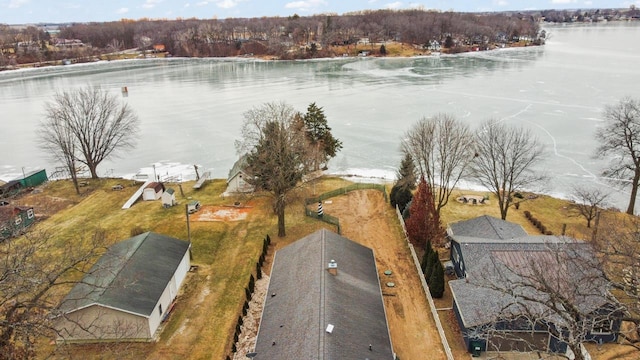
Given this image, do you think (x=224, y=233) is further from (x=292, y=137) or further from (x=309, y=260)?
(x=309, y=260)

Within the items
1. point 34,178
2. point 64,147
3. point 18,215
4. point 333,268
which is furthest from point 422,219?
point 34,178

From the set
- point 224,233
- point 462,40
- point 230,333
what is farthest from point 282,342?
point 462,40

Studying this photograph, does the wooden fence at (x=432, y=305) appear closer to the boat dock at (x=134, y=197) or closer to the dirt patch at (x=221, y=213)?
the dirt patch at (x=221, y=213)

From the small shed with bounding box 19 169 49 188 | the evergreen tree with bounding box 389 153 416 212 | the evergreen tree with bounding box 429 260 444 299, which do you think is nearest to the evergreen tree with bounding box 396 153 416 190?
the evergreen tree with bounding box 389 153 416 212

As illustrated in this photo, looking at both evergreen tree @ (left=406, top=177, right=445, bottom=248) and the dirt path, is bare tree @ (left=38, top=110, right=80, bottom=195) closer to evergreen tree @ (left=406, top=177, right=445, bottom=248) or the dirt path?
the dirt path

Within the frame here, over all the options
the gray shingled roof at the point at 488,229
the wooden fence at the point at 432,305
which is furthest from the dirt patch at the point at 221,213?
the gray shingled roof at the point at 488,229

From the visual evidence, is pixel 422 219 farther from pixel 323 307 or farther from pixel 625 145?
pixel 625 145
